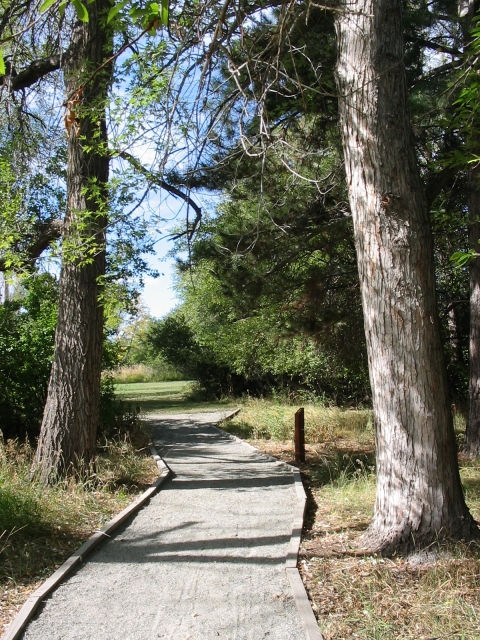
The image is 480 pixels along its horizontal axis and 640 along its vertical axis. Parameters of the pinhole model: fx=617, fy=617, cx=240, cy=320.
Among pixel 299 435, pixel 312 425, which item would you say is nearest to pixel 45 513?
pixel 299 435

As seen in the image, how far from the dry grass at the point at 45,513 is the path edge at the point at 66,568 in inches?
A: 4.8

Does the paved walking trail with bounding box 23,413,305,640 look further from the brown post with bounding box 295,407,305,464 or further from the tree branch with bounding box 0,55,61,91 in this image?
the tree branch with bounding box 0,55,61,91

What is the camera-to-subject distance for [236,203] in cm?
1215

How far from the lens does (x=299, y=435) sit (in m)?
11.9

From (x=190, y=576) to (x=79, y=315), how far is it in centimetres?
485

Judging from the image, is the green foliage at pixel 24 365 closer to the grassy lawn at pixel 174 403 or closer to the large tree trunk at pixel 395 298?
the large tree trunk at pixel 395 298

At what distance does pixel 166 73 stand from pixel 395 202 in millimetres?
3466

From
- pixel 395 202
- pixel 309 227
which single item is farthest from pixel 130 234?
pixel 395 202

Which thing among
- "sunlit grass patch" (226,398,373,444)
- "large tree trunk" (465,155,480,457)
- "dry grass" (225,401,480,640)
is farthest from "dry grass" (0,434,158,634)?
"large tree trunk" (465,155,480,457)

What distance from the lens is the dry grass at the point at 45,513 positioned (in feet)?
18.6

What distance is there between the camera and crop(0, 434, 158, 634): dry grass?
5.67 meters

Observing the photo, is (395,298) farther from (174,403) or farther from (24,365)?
(174,403)

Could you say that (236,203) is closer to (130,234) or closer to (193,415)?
(130,234)

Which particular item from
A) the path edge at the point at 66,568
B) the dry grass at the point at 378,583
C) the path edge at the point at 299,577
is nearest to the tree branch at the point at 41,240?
the path edge at the point at 66,568
